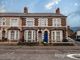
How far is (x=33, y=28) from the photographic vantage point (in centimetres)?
5872

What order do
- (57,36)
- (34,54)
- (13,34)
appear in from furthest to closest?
(57,36) → (13,34) → (34,54)

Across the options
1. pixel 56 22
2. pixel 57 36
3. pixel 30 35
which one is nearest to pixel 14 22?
pixel 30 35

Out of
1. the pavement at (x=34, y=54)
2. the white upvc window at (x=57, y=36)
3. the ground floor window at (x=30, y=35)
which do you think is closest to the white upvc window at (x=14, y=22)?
the ground floor window at (x=30, y=35)

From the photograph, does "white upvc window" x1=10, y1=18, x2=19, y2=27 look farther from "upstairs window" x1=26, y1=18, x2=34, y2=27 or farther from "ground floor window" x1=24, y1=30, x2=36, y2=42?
"ground floor window" x1=24, y1=30, x2=36, y2=42

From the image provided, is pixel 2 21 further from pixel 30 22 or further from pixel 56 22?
pixel 56 22

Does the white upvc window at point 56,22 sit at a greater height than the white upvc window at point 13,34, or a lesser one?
greater

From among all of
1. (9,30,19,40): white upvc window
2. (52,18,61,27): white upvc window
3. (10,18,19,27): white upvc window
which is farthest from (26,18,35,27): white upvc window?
(52,18,61,27): white upvc window

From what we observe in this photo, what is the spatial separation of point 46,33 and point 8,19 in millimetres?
9609

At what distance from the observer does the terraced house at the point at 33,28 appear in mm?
58500

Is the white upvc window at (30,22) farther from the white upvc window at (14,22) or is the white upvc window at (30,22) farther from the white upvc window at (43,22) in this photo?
the white upvc window at (14,22)

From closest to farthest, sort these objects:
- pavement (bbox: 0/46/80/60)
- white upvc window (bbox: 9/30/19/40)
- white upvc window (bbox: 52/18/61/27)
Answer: pavement (bbox: 0/46/80/60)
white upvc window (bbox: 9/30/19/40)
white upvc window (bbox: 52/18/61/27)

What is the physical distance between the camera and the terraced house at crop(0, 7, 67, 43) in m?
58.5

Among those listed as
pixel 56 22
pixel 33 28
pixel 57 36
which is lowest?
pixel 57 36

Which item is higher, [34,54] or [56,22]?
[56,22]
